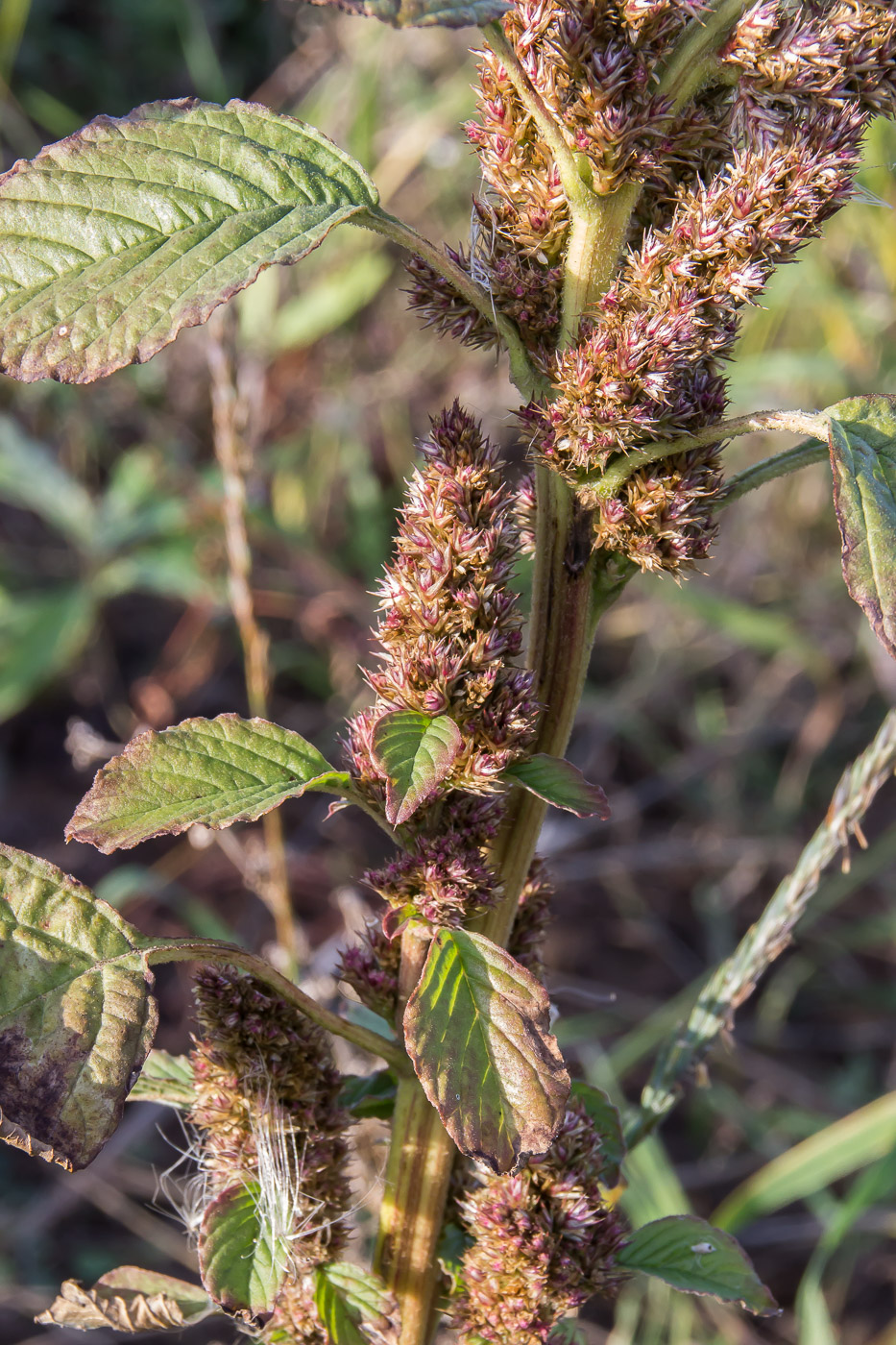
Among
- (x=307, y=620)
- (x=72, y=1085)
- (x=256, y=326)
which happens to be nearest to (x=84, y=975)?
(x=72, y=1085)

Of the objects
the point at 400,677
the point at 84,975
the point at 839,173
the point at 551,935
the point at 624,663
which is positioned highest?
the point at 624,663

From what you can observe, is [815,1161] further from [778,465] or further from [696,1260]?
[778,465]

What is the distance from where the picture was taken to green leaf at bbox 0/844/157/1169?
0.71 meters

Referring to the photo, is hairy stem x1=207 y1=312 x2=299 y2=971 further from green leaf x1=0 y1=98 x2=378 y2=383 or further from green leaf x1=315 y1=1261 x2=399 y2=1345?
green leaf x1=0 y1=98 x2=378 y2=383

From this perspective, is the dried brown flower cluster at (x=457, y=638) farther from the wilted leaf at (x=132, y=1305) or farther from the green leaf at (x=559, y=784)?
the wilted leaf at (x=132, y=1305)

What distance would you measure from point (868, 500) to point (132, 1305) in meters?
0.90

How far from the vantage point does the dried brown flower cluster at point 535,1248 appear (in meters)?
0.90

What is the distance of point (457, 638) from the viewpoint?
823 mm

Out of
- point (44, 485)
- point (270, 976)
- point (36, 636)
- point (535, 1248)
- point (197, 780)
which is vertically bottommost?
point (535, 1248)

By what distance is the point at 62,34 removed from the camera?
5367mm

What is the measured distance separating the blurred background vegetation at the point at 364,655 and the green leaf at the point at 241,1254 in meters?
1.88

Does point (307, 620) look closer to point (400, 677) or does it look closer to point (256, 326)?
point (256, 326)

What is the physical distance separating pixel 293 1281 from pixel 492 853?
408 mm

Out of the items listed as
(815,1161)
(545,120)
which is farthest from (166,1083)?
(815,1161)
